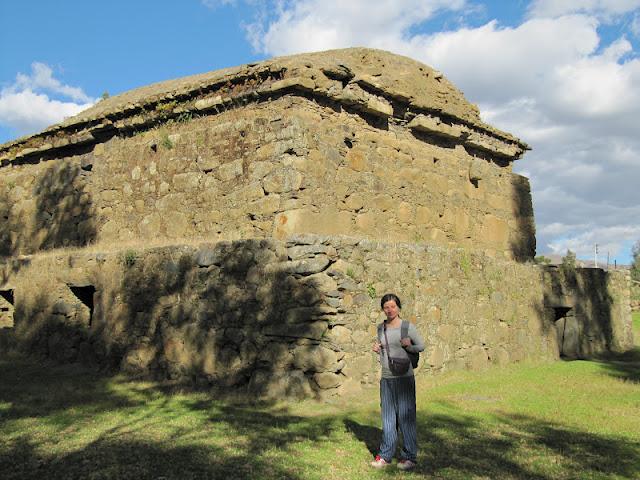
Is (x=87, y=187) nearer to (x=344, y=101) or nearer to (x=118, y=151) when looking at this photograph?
(x=118, y=151)

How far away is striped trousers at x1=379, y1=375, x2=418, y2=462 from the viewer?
5.80m

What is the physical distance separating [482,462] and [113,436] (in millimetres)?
3933

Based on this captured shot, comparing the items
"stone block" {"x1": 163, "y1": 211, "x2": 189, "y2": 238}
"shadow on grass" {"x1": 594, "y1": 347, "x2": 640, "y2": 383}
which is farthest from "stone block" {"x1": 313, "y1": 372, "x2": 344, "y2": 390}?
"shadow on grass" {"x1": 594, "y1": 347, "x2": 640, "y2": 383}

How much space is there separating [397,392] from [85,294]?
8.04m

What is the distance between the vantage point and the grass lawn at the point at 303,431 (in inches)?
224

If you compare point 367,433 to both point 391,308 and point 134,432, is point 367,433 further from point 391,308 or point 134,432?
point 134,432

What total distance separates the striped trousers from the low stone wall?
2.67 metres

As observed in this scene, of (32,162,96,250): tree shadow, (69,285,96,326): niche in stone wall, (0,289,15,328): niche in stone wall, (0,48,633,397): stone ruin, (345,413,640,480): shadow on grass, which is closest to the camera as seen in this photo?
(345,413,640,480): shadow on grass

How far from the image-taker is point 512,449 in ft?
21.1

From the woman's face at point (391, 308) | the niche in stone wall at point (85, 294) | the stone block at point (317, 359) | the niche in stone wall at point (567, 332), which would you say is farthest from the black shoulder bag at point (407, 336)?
the niche in stone wall at point (567, 332)

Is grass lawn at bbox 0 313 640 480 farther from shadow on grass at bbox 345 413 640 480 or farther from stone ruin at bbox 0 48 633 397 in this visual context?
stone ruin at bbox 0 48 633 397

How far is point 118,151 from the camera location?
1342cm

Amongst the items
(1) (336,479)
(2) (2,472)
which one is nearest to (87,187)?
(2) (2,472)

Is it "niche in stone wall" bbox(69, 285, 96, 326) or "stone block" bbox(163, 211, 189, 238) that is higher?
"stone block" bbox(163, 211, 189, 238)
